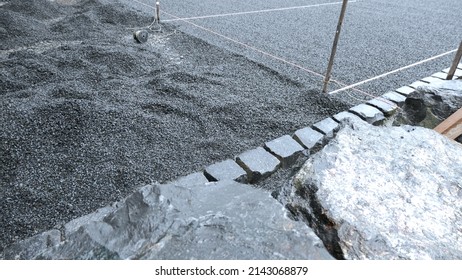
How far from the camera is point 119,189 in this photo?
6.31 feet

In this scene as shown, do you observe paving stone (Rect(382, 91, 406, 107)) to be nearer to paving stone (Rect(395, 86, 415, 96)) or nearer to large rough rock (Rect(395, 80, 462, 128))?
paving stone (Rect(395, 86, 415, 96))

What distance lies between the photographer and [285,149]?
224cm

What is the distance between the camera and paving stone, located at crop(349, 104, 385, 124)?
2.72 m

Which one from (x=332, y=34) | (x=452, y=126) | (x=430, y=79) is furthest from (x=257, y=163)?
(x=332, y=34)

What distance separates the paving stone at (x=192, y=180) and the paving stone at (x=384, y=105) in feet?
5.92

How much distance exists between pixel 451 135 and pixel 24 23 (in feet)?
16.2

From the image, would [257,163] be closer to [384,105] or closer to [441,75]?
[384,105]

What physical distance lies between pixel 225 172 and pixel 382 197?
90 centimetres

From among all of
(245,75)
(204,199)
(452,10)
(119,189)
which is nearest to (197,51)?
(245,75)

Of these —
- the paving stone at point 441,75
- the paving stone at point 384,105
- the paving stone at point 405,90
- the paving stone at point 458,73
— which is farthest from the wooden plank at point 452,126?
the paving stone at point 458,73

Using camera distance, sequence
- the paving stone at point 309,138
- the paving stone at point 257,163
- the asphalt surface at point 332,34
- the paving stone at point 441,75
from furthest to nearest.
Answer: the asphalt surface at point 332,34 → the paving stone at point 441,75 → the paving stone at point 309,138 → the paving stone at point 257,163

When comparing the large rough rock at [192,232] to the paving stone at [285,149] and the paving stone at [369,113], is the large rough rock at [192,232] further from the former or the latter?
the paving stone at [369,113]

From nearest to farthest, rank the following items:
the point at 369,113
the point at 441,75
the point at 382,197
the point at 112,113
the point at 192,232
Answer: the point at 192,232, the point at 382,197, the point at 112,113, the point at 369,113, the point at 441,75

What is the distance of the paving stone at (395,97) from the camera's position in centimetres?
303
